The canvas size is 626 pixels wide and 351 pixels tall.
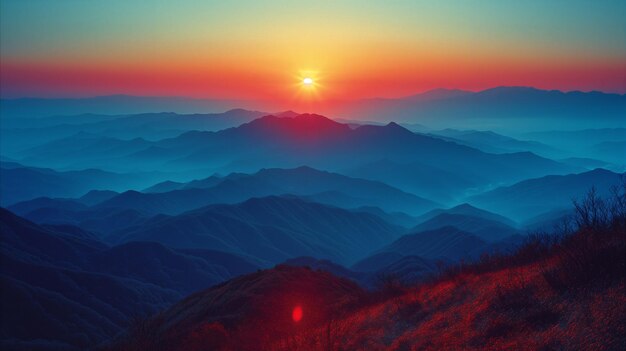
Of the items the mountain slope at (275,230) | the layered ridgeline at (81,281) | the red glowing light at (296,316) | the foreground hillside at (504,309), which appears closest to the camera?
the foreground hillside at (504,309)

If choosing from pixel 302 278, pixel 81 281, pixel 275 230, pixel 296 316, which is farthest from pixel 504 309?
pixel 275 230

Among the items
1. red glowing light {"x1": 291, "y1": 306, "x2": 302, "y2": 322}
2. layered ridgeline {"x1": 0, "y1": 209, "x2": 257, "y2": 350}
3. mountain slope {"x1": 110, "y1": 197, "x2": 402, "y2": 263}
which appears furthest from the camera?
mountain slope {"x1": 110, "y1": 197, "x2": 402, "y2": 263}

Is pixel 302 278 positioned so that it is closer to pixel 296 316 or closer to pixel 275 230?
pixel 296 316

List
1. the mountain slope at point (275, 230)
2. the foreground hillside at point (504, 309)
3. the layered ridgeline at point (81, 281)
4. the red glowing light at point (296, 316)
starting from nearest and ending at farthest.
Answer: the foreground hillside at point (504, 309) < the red glowing light at point (296, 316) < the layered ridgeline at point (81, 281) < the mountain slope at point (275, 230)

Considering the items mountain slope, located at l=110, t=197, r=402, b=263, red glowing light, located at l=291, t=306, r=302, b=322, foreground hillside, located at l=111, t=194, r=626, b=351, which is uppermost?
foreground hillside, located at l=111, t=194, r=626, b=351

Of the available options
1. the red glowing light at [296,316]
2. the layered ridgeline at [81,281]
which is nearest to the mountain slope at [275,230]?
the layered ridgeline at [81,281]

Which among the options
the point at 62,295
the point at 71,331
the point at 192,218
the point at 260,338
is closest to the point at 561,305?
the point at 260,338

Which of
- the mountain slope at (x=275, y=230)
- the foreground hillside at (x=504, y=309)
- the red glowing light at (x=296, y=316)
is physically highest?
the foreground hillside at (x=504, y=309)

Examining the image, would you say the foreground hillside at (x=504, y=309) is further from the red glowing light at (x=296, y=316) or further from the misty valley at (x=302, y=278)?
the red glowing light at (x=296, y=316)

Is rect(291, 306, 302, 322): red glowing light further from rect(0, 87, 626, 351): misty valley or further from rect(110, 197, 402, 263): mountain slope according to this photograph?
rect(110, 197, 402, 263): mountain slope

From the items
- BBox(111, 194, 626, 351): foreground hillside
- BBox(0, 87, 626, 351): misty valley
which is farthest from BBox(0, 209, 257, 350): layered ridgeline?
BBox(111, 194, 626, 351): foreground hillside
